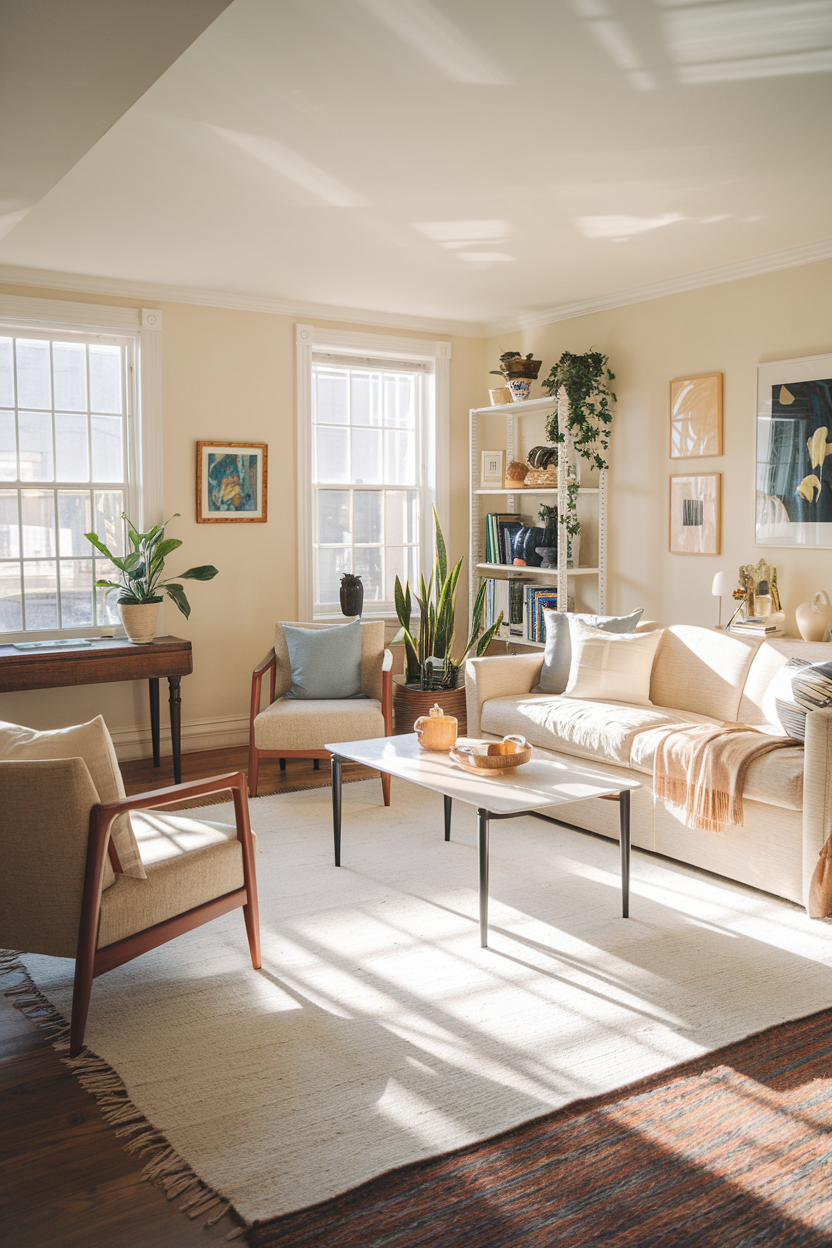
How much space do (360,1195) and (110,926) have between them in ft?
3.11

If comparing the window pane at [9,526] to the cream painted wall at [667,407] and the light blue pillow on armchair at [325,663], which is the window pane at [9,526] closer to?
the light blue pillow on armchair at [325,663]

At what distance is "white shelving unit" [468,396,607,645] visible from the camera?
5656 mm

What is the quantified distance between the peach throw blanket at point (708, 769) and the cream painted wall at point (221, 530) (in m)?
2.94

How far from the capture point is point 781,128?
3148 millimetres

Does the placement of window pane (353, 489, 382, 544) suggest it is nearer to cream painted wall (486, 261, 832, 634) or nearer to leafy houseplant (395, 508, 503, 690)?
leafy houseplant (395, 508, 503, 690)

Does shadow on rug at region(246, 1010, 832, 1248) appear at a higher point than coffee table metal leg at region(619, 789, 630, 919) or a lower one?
lower

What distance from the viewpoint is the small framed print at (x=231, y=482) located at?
5.68 metres

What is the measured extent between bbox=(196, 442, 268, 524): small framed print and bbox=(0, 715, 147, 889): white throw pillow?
3264 millimetres

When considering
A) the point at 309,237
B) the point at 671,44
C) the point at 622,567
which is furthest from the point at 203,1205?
the point at 622,567

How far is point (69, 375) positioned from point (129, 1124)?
13.8 ft

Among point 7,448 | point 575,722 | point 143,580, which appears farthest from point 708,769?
point 7,448

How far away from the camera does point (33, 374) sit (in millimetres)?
5230

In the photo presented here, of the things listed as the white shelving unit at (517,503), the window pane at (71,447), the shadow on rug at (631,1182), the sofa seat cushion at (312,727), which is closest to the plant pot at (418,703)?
the sofa seat cushion at (312,727)

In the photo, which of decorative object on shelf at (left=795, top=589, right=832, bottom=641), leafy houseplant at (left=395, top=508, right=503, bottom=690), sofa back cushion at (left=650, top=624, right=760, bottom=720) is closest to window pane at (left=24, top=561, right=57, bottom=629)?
leafy houseplant at (left=395, top=508, right=503, bottom=690)
